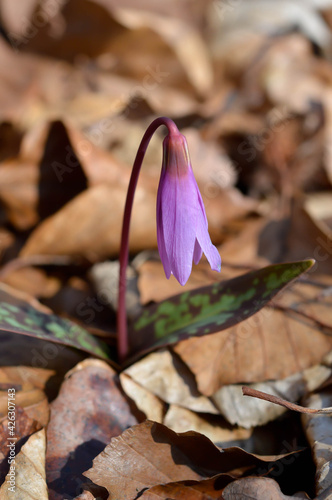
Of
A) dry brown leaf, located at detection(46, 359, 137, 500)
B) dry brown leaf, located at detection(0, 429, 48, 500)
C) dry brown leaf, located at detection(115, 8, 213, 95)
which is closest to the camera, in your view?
dry brown leaf, located at detection(0, 429, 48, 500)

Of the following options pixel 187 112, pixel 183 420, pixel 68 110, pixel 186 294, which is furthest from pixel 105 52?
pixel 183 420

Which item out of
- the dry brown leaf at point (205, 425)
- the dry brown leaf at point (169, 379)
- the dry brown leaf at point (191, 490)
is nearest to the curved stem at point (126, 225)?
the dry brown leaf at point (169, 379)

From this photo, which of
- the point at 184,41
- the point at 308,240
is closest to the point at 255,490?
the point at 308,240

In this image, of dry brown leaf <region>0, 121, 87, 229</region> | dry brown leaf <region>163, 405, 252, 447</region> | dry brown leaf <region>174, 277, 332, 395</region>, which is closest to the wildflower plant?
dry brown leaf <region>174, 277, 332, 395</region>

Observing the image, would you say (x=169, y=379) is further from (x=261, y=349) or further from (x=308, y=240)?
(x=308, y=240)

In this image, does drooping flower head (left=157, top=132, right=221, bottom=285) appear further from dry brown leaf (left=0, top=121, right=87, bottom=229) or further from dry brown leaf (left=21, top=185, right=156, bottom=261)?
dry brown leaf (left=0, top=121, right=87, bottom=229)

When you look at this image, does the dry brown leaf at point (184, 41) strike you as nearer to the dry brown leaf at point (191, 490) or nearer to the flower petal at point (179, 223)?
the flower petal at point (179, 223)
